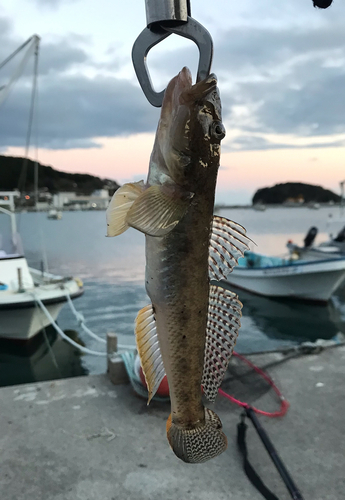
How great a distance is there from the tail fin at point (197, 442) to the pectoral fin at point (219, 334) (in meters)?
0.17

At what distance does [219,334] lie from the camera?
1.87 metres

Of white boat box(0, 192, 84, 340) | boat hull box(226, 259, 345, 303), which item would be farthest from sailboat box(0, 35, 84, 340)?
boat hull box(226, 259, 345, 303)

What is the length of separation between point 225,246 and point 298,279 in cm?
1875

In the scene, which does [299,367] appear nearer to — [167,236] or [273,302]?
[167,236]

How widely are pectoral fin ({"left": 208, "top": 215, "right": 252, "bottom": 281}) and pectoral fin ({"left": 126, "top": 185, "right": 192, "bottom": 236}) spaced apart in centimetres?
22

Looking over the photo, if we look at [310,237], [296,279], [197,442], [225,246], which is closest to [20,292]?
[197,442]

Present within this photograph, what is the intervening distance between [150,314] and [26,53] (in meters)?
11.7

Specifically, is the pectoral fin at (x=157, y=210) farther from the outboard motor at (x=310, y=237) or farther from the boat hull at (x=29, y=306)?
the outboard motor at (x=310, y=237)

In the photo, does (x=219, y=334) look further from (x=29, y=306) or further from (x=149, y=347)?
(x=29, y=306)

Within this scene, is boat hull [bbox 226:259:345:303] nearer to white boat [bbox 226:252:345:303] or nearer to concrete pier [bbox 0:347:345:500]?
white boat [bbox 226:252:345:303]

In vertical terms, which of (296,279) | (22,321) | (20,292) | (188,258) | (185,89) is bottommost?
(22,321)

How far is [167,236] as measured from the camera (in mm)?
1660

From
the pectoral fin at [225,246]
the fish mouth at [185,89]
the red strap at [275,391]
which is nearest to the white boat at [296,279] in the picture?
the red strap at [275,391]

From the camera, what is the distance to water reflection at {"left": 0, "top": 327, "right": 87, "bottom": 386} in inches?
477
